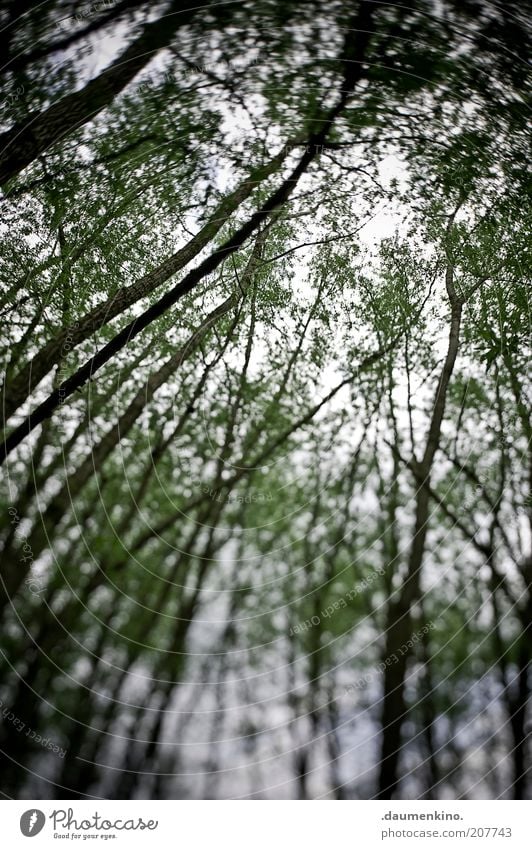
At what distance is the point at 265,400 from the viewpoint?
274 centimetres

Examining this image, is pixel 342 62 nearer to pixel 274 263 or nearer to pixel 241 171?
pixel 241 171

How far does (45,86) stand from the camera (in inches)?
104

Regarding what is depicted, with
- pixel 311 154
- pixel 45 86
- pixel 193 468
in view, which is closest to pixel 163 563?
pixel 193 468

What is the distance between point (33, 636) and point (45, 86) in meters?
3.11
